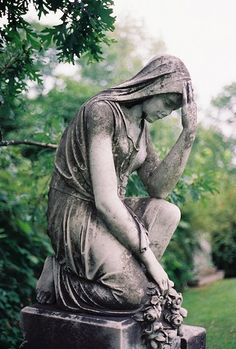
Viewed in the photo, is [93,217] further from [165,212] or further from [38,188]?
[38,188]

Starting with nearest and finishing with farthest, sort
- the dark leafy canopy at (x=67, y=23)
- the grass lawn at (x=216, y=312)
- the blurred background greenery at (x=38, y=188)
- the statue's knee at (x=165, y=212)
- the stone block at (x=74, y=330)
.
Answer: the stone block at (x=74, y=330) < the statue's knee at (x=165, y=212) < the dark leafy canopy at (x=67, y=23) < the blurred background greenery at (x=38, y=188) < the grass lawn at (x=216, y=312)

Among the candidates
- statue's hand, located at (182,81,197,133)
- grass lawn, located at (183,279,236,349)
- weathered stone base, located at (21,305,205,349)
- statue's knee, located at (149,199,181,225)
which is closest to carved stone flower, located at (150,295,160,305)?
weathered stone base, located at (21,305,205,349)

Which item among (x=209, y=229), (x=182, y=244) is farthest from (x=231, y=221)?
(x=182, y=244)

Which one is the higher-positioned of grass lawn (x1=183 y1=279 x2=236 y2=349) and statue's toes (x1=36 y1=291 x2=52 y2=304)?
statue's toes (x1=36 y1=291 x2=52 y2=304)

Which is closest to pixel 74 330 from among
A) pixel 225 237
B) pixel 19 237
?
pixel 19 237

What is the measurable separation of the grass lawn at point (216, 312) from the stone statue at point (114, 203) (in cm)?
→ 239

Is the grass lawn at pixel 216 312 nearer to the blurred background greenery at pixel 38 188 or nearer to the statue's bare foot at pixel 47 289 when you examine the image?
the blurred background greenery at pixel 38 188

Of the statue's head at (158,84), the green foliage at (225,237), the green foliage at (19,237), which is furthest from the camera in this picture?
the green foliage at (225,237)

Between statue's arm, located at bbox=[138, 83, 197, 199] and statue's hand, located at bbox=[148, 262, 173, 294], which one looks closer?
statue's hand, located at bbox=[148, 262, 173, 294]

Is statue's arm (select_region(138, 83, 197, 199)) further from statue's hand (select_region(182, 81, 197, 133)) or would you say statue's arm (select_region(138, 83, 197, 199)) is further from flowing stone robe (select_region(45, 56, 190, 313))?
flowing stone robe (select_region(45, 56, 190, 313))

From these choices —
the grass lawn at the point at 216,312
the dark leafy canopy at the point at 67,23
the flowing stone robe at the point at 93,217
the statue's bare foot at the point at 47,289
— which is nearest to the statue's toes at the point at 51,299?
the statue's bare foot at the point at 47,289

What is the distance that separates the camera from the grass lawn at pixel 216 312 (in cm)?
543

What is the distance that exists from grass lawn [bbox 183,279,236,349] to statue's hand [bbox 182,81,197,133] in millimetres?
2715

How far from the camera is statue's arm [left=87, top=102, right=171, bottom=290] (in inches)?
115
